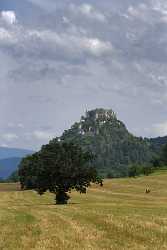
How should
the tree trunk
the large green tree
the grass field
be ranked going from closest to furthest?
1. the grass field
2. the large green tree
3. the tree trunk

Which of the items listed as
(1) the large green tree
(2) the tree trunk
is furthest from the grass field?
(2) the tree trunk

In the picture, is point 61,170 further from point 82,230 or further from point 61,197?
point 82,230

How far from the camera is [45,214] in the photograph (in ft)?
141

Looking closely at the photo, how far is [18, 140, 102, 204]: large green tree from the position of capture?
71.4 m

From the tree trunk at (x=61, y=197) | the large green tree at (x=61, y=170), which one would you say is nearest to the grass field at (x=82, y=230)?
the large green tree at (x=61, y=170)

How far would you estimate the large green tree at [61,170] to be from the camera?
71.4m

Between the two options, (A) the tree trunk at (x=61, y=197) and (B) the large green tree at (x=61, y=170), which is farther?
(A) the tree trunk at (x=61, y=197)

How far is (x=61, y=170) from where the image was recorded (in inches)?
2781

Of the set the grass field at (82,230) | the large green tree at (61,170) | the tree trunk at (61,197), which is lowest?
the grass field at (82,230)

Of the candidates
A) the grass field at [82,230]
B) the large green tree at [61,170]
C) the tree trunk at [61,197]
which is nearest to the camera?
the grass field at [82,230]

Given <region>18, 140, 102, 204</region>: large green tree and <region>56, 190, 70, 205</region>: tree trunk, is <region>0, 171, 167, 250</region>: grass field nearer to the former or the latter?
<region>18, 140, 102, 204</region>: large green tree

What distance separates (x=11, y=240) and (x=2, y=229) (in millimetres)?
4337

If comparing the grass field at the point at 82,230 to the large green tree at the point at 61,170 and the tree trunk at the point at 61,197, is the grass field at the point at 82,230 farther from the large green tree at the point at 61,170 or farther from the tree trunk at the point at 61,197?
the tree trunk at the point at 61,197

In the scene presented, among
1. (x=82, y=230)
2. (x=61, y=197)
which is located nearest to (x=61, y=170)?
(x=61, y=197)
